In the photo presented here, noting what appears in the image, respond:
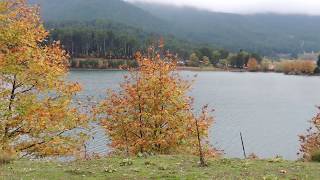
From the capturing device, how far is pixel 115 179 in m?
20.6

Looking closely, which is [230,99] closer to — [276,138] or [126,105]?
[276,138]

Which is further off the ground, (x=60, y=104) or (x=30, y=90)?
(x=30, y=90)

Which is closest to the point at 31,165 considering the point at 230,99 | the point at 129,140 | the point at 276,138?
the point at 129,140

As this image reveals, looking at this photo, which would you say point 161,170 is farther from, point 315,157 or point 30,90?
point 30,90

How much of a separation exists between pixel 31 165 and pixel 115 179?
6.54 meters

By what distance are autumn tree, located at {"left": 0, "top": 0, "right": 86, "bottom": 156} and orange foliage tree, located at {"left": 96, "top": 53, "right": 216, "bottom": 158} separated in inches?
233

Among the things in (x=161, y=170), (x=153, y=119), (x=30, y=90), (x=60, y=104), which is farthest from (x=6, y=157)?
(x=153, y=119)

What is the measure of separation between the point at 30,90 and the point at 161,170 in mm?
13324

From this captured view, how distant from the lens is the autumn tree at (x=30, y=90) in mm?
27812

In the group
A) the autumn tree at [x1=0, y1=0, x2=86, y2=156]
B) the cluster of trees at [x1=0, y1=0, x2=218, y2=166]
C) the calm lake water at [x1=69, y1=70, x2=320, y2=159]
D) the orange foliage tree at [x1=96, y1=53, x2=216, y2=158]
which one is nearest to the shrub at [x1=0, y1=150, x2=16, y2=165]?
the cluster of trees at [x1=0, y1=0, x2=218, y2=166]

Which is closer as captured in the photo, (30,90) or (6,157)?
(6,157)

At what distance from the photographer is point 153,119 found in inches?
1515

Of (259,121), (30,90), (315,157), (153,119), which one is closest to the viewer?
(315,157)

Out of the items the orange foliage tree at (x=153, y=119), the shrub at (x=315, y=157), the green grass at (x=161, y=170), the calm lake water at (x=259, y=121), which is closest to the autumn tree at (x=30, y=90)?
the green grass at (x=161, y=170)
